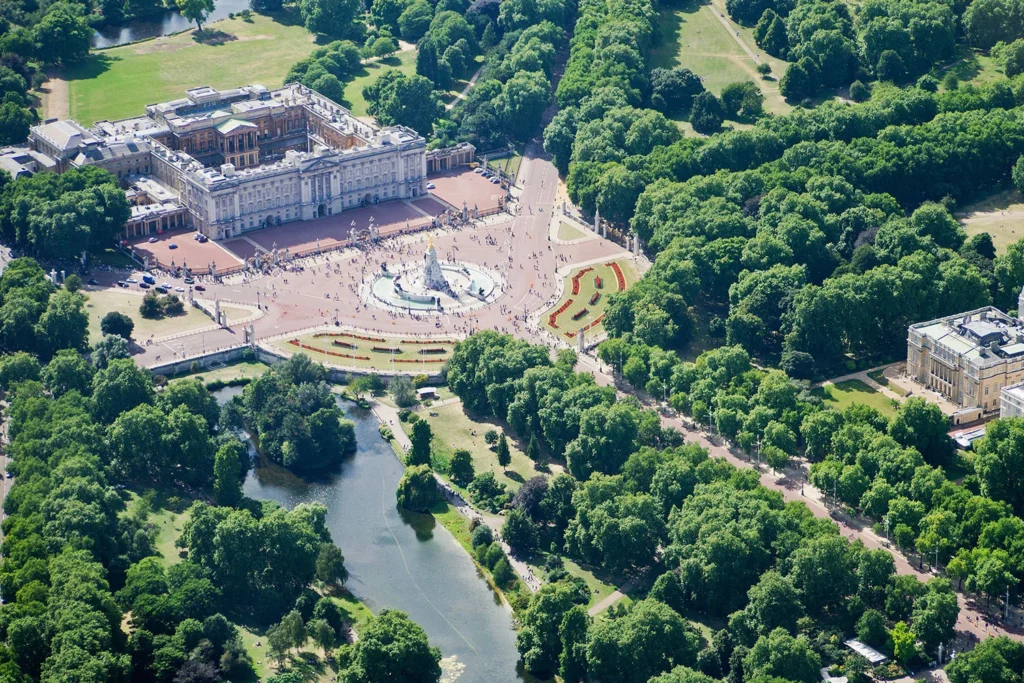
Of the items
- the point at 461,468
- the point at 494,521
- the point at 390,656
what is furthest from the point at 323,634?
the point at 461,468

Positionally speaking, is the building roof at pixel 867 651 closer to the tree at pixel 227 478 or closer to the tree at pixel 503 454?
the tree at pixel 503 454

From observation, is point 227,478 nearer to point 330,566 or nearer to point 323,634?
point 330,566

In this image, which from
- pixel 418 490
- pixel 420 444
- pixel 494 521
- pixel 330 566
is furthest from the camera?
pixel 420 444

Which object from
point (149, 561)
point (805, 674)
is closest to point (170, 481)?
point (149, 561)

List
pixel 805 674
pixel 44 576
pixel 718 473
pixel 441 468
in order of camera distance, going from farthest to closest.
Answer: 1. pixel 441 468
2. pixel 718 473
3. pixel 44 576
4. pixel 805 674

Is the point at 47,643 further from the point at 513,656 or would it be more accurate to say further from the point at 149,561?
the point at 513,656

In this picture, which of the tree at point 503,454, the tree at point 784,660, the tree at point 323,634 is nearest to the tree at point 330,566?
the tree at point 323,634

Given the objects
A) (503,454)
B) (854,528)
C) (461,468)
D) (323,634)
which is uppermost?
(854,528)
